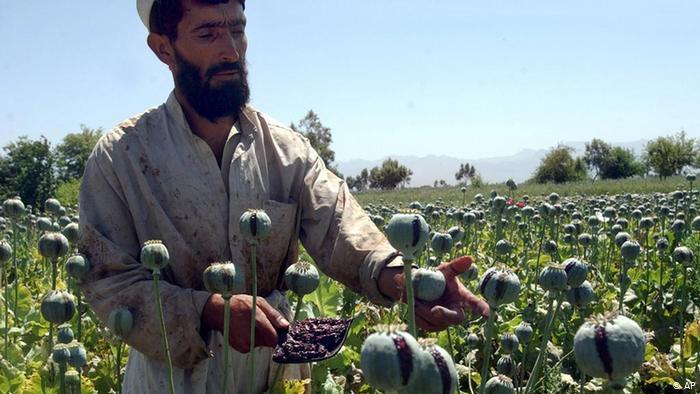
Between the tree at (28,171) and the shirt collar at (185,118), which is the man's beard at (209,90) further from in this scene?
the tree at (28,171)

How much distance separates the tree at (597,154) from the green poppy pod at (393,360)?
8173cm

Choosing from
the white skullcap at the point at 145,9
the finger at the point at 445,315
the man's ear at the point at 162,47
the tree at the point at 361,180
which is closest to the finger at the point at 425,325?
the finger at the point at 445,315

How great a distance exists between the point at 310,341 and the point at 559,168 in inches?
2666

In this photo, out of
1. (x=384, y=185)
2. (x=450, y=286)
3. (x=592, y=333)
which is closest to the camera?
(x=592, y=333)

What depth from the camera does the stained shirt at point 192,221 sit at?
8.93ft

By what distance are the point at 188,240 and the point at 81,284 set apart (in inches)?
19.1

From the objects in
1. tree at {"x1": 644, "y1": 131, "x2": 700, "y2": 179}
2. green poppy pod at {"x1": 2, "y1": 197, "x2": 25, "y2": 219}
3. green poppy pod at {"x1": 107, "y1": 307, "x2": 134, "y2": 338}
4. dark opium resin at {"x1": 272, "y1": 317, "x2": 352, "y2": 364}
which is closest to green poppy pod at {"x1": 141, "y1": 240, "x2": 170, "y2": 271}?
green poppy pod at {"x1": 107, "y1": 307, "x2": 134, "y2": 338}

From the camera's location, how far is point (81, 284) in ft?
9.25

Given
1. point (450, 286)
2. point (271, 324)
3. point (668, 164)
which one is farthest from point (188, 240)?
point (668, 164)

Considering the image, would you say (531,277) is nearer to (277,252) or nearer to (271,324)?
(277,252)

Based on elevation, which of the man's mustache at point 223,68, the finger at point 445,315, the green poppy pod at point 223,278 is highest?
the man's mustache at point 223,68

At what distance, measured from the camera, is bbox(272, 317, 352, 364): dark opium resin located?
238 cm

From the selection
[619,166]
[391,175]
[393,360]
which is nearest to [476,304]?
[393,360]

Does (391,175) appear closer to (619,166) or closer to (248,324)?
(619,166)
